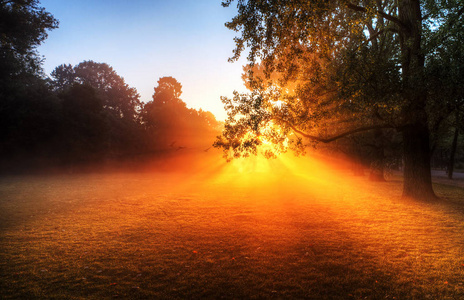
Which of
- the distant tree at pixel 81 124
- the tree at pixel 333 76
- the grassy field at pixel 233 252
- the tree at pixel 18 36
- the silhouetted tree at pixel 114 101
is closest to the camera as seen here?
the grassy field at pixel 233 252

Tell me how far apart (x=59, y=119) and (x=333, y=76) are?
3673 centimetres

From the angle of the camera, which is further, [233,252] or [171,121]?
[171,121]

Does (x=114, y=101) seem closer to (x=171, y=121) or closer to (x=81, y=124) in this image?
(x=171, y=121)

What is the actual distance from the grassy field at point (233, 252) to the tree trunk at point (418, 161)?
3.51 feet

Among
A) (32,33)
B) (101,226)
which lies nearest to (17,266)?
(101,226)

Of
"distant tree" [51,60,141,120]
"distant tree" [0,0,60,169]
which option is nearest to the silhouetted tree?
"distant tree" [51,60,141,120]

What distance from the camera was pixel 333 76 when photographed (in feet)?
37.6

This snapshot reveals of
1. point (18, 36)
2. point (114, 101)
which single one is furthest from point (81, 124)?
point (114, 101)

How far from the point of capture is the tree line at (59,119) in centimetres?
2753

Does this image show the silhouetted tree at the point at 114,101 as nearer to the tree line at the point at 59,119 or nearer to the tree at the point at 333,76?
the tree line at the point at 59,119

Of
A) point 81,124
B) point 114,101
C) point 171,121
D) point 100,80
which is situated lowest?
point 81,124

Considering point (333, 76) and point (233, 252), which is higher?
point (333, 76)

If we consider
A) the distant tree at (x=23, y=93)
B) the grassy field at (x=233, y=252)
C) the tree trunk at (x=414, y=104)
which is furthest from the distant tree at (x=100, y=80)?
the tree trunk at (x=414, y=104)

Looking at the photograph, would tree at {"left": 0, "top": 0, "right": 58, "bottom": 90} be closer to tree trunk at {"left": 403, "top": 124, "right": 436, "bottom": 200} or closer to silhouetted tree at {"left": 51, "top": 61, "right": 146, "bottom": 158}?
silhouetted tree at {"left": 51, "top": 61, "right": 146, "bottom": 158}
